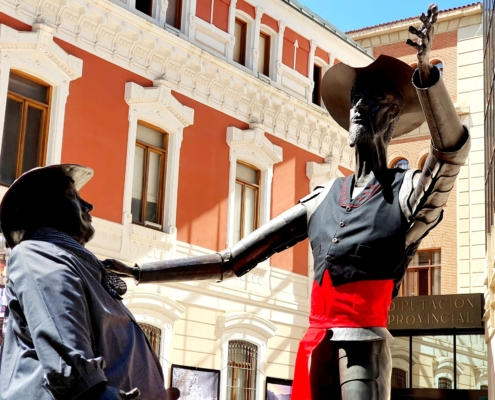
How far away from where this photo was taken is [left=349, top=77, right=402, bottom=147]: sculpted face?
13.8ft

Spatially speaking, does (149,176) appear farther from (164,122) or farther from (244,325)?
(244,325)

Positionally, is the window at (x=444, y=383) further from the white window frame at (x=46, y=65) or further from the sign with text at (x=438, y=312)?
the white window frame at (x=46, y=65)

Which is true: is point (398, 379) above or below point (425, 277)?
below

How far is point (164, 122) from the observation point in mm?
18188

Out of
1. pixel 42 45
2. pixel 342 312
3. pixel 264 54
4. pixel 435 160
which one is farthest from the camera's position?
pixel 264 54

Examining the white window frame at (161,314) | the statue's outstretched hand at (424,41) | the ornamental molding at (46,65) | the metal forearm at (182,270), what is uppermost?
the ornamental molding at (46,65)

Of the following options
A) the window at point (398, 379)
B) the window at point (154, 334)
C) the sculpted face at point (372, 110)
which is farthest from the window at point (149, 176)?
the sculpted face at point (372, 110)

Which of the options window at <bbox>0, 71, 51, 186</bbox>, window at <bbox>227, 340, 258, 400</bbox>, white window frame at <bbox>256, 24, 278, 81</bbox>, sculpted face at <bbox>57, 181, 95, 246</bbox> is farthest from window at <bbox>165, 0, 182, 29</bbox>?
sculpted face at <bbox>57, 181, 95, 246</bbox>

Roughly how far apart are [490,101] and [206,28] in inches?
268

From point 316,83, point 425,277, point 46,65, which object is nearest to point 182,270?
point 46,65

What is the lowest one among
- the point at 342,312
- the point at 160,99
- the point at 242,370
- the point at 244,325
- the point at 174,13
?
the point at 342,312

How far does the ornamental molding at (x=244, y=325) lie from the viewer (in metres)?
19.2

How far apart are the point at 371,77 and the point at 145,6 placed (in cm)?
1451

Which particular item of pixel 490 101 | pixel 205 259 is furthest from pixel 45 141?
pixel 205 259
